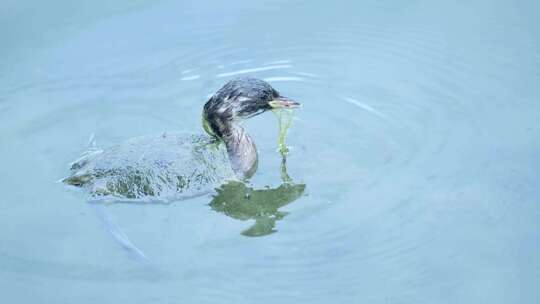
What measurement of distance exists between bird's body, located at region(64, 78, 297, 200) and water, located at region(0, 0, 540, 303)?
0.16 metres

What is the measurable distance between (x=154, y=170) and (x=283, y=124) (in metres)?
1.51

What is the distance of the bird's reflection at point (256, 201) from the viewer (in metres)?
7.70

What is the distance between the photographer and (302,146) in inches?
331

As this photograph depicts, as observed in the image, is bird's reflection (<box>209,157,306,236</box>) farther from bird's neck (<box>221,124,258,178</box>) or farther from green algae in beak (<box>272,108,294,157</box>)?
green algae in beak (<box>272,108,294,157</box>)

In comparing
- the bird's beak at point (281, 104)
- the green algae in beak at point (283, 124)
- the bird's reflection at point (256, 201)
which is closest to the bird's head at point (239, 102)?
the bird's beak at point (281, 104)

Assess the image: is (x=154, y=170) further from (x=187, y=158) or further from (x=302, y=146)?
(x=302, y=146)

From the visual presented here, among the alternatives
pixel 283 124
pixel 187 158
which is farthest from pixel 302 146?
pixel 187 158

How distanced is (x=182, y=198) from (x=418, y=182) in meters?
2.08

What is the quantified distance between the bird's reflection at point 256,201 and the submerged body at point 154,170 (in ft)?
0.40

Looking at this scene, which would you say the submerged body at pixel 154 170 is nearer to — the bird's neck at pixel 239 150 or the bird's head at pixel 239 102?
the bird's neck at pixel 239 150

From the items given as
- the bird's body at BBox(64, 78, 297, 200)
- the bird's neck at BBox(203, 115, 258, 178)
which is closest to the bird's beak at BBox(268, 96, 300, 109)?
the bird's body at BBox(64, 78, 297, 200)

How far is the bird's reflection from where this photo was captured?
303 inches

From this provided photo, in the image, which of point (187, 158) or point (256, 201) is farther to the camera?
point (256, 201)

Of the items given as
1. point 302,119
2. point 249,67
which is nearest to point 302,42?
point 249,67
